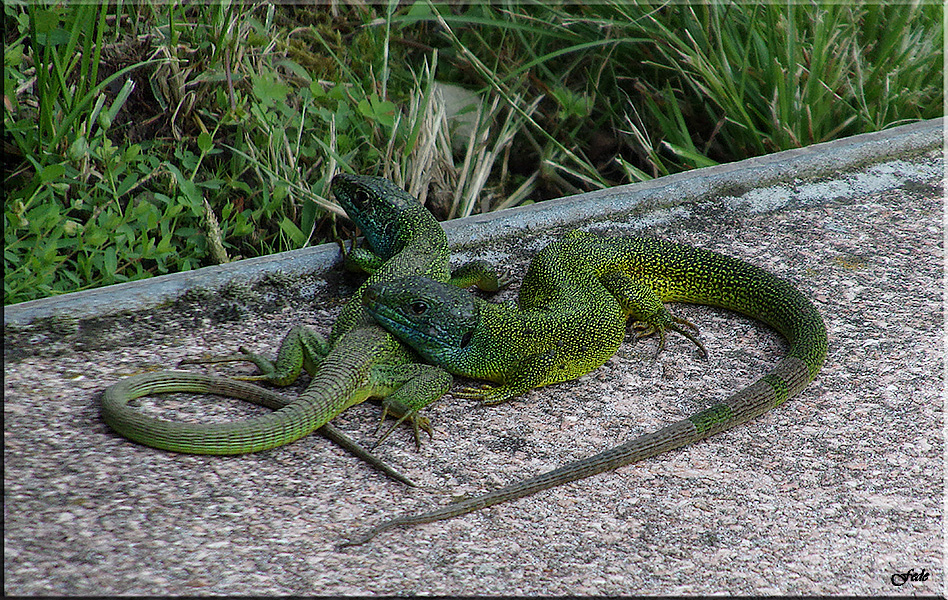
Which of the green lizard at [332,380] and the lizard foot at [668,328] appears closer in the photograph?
the green lizard at [332,380]

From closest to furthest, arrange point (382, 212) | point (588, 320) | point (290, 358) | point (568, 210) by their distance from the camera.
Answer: point (290, 358) < point (588, 320) < point (382, 212) < point (568, 210)

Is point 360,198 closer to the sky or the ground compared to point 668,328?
closer to the sky

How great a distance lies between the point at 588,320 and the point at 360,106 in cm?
194

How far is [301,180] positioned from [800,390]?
2.57 meters

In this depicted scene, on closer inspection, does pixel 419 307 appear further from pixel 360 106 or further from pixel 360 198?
pixel 360 106

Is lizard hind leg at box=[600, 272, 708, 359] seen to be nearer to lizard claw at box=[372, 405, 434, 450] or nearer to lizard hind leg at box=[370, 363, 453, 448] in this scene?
lizard hind leg at box=[370, 363, 453, 448]

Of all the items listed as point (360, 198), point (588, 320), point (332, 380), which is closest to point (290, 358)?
point (332, 380)

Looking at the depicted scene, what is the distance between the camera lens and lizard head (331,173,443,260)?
145 inches

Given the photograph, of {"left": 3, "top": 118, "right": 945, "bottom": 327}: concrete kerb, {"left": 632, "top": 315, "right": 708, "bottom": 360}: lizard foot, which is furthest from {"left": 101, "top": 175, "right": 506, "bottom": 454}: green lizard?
{"left": 632, "top": 315, "right": 708, "bottom": 360}: lizard foot

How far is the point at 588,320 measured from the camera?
3.08m

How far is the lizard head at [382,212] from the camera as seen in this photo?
12.1 ft

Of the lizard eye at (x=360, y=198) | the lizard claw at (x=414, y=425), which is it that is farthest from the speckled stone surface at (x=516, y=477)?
the lizard eye at (x=360, y=198)

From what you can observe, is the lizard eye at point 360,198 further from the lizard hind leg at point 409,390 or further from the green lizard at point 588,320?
the lizard hind leg at point 409,390

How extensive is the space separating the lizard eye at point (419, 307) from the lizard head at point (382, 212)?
770 millimetres
